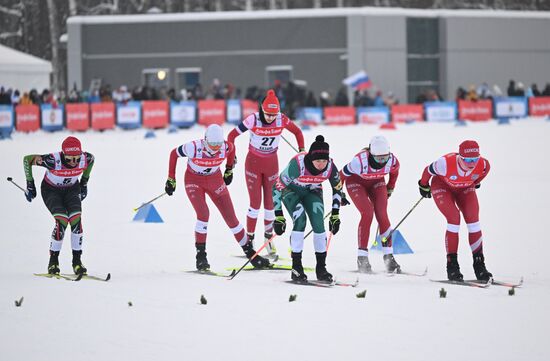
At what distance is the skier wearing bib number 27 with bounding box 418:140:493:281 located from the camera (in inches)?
456

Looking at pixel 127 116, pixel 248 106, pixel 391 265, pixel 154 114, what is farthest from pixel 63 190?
pixel 248 106

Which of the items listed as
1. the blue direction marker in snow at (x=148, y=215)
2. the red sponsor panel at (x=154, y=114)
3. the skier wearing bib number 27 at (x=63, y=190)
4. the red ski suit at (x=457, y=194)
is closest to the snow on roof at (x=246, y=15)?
the red sponsor panel at (x=154, y=114)

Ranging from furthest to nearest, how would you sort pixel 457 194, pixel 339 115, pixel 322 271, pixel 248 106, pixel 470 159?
pixel 248 106
pixel 339 115
pixel 457 194
pixel 470 159
pixel 322 271

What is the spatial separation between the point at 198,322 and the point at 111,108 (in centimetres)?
2735

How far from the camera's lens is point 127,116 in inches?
1425

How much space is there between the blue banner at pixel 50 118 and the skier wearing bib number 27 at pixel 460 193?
24.2 meters

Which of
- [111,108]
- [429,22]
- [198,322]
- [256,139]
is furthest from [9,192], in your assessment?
[429,22]

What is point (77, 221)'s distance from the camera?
12.0 metres

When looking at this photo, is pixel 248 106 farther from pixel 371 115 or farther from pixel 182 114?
pixel 371 115

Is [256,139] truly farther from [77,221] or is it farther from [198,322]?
[198,322]

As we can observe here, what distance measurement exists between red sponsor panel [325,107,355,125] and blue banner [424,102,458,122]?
10.3 feet

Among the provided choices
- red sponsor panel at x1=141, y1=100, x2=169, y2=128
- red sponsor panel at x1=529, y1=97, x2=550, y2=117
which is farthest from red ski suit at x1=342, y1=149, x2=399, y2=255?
red sponsor panel at x1=529, y1=97, x2=550, y2=117

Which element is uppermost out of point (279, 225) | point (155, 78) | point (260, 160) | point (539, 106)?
point (155, 78)

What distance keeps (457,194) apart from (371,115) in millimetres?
26930
